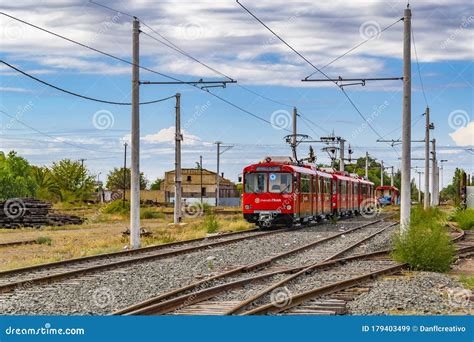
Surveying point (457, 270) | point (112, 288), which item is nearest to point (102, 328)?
point (112, 288)

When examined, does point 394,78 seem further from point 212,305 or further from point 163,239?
point 212,305

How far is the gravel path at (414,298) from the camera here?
40.0 ft

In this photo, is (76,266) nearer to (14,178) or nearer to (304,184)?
(304,184)

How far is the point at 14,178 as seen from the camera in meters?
84.8

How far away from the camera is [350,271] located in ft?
58.5

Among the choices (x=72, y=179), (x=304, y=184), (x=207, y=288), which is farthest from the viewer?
(x=72, y=179)

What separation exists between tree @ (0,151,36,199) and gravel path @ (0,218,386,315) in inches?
2382

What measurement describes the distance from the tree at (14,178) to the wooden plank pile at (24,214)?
37.1 meters

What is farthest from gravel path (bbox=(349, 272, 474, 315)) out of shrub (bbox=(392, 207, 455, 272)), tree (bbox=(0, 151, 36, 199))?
tree (bbox=(0, 151, 36, 199))

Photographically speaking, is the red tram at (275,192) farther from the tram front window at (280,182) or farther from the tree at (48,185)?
the tree at (48,185)

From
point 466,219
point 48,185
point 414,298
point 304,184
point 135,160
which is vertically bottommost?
point 414,298

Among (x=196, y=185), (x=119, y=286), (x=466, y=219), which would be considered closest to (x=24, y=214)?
(x=466, y=219)

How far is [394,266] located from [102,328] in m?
9.64

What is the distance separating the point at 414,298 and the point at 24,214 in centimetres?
3166
